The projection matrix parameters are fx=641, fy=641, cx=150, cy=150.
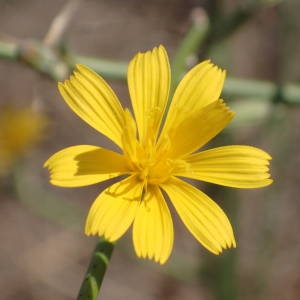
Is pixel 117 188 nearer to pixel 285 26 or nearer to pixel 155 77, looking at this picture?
pixel 155 77

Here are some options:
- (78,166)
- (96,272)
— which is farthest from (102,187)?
(96,272)

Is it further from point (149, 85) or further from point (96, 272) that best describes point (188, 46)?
point (96, 272)

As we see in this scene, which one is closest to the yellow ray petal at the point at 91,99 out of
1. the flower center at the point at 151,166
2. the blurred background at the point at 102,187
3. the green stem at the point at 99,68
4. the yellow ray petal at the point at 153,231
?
the flower center at the point at 151,166

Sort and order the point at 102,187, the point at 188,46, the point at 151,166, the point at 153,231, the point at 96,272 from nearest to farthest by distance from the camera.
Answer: the point at 96,272 < the point at 153,231 < the point at 151,166 < the point at 188,46 < the point at 102,187

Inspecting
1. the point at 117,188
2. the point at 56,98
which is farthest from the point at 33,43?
the point at 56,98

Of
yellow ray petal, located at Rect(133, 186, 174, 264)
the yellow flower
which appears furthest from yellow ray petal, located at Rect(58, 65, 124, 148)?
yellow ray petal, located at Rect(133, 186, 174, 264)

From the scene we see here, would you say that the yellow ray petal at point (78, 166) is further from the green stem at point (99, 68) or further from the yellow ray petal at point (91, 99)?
the green stem at point (99, 68)

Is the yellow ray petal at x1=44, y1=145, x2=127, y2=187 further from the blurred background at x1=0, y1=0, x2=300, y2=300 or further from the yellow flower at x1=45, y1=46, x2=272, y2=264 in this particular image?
the blurred background at x1=0, y1=0, x2=300, y2=300
